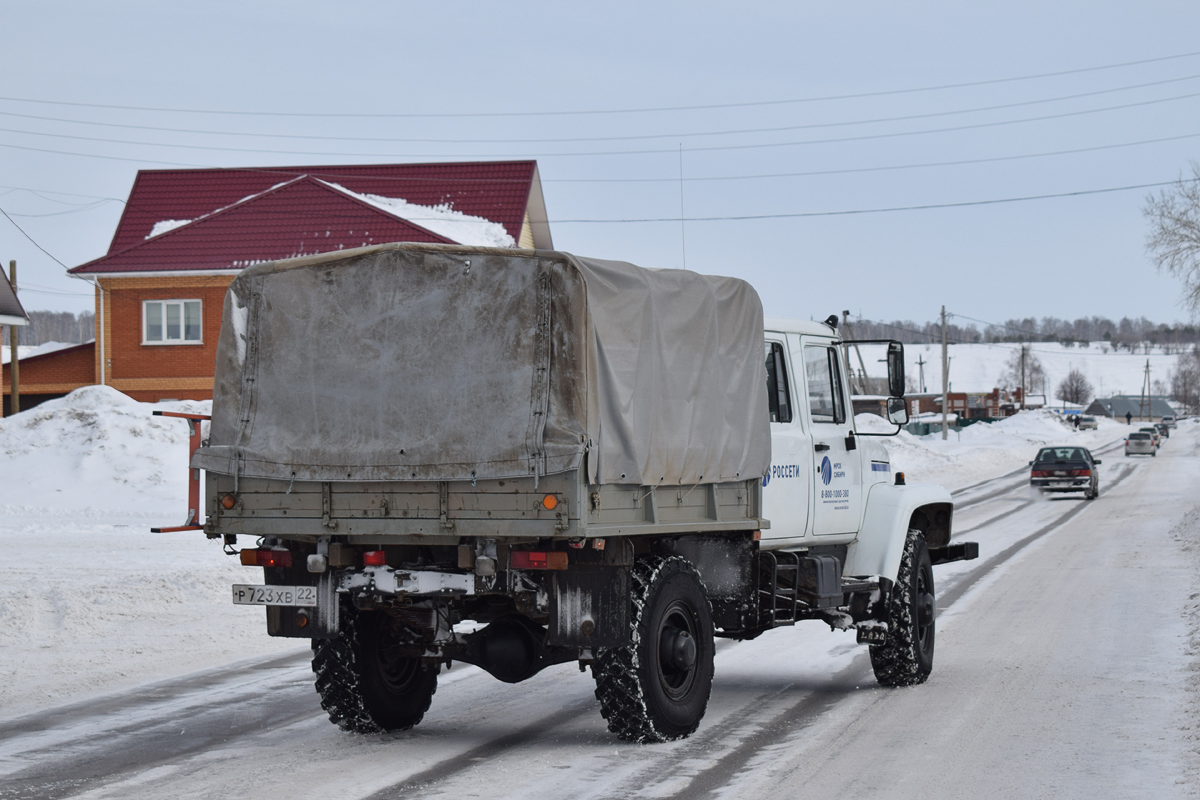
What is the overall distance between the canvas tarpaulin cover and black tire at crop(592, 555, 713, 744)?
1.93 ft

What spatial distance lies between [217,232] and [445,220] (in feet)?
21.9

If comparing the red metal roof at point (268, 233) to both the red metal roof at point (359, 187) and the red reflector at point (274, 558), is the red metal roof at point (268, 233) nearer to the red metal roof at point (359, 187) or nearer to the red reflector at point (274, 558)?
the red metal roof at point (359, 187)

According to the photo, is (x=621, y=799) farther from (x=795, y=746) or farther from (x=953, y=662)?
(x=953, y=662)

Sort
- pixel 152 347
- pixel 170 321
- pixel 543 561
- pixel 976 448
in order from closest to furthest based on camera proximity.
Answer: pixel 543 561
pixel 152 347
pixel 170 321
pixel 976 448

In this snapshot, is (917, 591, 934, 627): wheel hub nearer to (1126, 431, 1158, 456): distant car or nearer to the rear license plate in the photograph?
the rear license plate

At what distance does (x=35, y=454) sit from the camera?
28328 millimetres

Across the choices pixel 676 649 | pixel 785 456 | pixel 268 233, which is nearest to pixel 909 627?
pixel 785 456

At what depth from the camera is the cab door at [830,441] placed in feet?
30.7

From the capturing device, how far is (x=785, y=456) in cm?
893

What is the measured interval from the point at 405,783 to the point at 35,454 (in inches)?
957

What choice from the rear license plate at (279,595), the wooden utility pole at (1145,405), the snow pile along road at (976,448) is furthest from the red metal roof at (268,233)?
the wooden utility pole at (1145,405)

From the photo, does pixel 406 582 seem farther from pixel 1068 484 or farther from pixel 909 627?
pixel 1068 484

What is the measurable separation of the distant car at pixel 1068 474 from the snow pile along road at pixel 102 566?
2304 cm

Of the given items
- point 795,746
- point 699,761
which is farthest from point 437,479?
point 795,746
